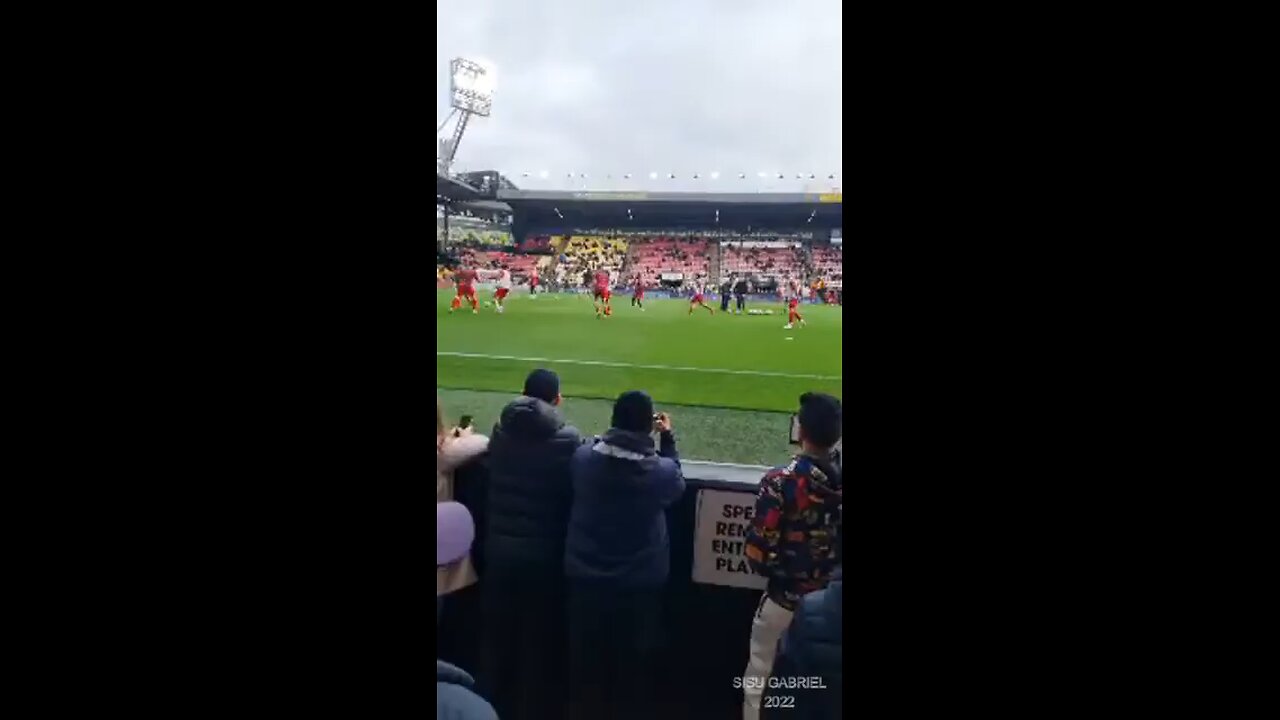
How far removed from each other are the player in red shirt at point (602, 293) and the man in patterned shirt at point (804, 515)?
1.75m

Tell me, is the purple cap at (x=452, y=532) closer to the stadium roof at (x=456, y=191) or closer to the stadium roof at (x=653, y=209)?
the stadium roof at (x=456, y=191)

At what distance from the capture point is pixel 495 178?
7.05 ft

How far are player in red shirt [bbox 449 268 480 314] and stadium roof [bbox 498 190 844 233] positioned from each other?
1.02 feet

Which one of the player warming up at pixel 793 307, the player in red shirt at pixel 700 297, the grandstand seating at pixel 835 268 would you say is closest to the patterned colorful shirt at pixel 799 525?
the grandstand seating at pixel 835 268

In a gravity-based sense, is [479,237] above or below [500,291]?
above

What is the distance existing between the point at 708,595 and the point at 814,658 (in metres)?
0.28

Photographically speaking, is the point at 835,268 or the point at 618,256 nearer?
the point at 835,268

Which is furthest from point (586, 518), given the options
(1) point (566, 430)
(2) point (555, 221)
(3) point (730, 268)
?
(3) point (730, 268)

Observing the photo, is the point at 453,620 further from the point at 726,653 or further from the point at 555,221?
the point at 555,221

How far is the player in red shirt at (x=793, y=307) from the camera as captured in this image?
95.4 inches

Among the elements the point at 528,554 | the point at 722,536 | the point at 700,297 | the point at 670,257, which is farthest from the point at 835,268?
the point at 700,297

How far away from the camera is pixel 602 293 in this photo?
3246 mm

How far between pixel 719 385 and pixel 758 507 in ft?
5.39

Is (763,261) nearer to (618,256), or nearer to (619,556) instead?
(618,256)
